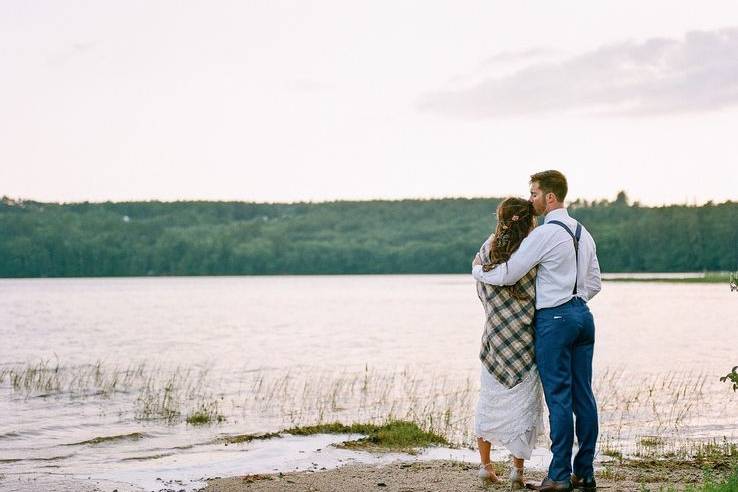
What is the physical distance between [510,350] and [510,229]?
1019 millimetres

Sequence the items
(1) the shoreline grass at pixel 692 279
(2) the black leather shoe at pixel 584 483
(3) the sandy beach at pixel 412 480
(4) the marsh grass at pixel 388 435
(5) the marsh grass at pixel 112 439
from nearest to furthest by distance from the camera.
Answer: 1. (2) the black leather shoe at pixel 584 483
2. (3) the sandy beach at pixel 412 480
3. (4) the marsh grass at pixel 388 435
4. (5) the marsh grass at pixel 112 439
5. (1) the shoreline grass at pixel 692 279

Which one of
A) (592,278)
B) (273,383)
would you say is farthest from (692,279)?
(592,278)

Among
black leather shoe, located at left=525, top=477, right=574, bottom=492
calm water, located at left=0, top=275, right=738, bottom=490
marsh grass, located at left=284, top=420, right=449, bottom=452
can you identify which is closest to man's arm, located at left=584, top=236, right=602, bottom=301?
black leather shoe, located at left=525, top=477, right=574, bottom=492

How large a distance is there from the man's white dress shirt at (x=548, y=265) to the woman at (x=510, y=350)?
0.12m

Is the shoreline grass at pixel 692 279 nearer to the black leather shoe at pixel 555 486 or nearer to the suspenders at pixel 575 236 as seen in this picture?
the black leather shoe at pixel 555 486

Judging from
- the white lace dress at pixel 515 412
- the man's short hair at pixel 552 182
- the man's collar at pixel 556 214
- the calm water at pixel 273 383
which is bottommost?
the calm water at pixel 273 383

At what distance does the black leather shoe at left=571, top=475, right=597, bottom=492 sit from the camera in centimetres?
799

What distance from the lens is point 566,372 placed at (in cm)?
756

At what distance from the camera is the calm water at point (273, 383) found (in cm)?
1482

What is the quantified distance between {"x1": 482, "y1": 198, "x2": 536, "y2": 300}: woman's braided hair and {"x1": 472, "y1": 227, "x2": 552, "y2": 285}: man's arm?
0.14 meters

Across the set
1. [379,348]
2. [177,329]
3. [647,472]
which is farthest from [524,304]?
[177,329]

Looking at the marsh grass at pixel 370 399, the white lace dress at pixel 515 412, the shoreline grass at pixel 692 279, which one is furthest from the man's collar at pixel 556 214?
the shoreline grass at pixel 692 279

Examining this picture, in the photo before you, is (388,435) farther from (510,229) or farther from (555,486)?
(510,229)

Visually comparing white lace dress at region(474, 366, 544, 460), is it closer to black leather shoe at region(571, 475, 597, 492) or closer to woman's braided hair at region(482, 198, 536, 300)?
black leather shoe at region(571, 475, 597, 492)
